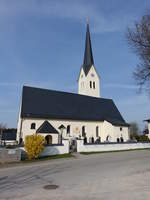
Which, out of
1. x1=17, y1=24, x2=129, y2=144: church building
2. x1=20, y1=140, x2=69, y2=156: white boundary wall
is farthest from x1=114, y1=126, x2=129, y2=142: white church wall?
x1=20, y1=140, x2=69, y2=156: white boundary wall

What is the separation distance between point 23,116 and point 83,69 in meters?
25.7

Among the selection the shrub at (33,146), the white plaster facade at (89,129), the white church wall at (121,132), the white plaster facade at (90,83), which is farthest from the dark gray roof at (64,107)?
the shrub at (33,146)

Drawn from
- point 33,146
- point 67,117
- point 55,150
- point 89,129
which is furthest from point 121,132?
point 33,146

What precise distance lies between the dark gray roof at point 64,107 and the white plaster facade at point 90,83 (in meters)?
5.07

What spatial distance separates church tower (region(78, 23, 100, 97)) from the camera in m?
50.1

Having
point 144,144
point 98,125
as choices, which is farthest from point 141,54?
point 98,125

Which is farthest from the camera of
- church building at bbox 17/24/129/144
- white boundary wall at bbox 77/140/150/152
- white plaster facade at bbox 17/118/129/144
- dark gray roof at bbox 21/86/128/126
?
dark gray roof at bbox 21/86/128/126

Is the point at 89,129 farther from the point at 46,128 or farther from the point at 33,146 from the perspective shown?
the point at 33,146

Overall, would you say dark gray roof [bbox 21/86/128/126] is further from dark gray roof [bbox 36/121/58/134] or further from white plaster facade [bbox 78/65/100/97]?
white plaster facade [bbox 78/65/100/97]

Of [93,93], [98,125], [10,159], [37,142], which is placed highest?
[93,93]

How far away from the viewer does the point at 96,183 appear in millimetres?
8328

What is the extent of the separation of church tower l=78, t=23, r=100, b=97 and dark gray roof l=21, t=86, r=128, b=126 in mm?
5423

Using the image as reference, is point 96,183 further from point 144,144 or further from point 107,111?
point 107,111

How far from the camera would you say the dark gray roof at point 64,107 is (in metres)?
33.1
